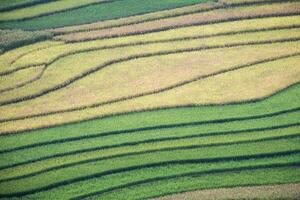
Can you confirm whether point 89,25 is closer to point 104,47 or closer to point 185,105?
point 104,47

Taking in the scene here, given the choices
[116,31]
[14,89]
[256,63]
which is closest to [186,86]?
[256,63]

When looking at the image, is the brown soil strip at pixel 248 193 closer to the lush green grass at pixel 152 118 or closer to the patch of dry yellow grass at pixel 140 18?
the lush green grass at pixel 152 118

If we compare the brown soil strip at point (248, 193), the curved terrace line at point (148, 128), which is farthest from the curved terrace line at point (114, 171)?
the curved terrace line at point (148, 128)

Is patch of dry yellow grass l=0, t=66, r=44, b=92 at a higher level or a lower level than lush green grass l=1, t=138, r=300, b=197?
higher

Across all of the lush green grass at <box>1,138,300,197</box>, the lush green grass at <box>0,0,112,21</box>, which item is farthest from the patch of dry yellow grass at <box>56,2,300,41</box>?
the lush green grass at <box>1,138,300,197</box>

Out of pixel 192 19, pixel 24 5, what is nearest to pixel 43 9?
pixel 24 5

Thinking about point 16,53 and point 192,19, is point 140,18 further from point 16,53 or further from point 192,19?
point 16,53

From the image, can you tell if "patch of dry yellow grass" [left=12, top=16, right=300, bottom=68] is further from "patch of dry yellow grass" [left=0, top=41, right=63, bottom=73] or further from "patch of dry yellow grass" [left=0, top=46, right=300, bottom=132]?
"patch of dry yellow grass" [left=0, top=46, right=300, bottom=132]
